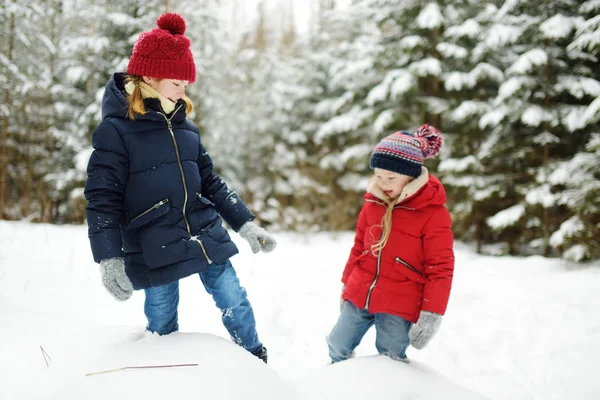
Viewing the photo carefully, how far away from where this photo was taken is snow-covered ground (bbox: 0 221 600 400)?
1679 millimetres

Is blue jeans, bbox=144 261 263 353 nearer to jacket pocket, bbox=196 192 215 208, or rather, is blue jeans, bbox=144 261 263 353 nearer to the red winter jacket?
jacket pocket, bbox=196 192 215 208

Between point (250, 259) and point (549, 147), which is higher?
point (549, 147)

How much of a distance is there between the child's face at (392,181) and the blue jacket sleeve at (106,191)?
1.56 m

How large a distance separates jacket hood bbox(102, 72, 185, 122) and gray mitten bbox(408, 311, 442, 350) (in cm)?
199

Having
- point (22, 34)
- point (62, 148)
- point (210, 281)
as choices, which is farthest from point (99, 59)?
point (210, 281)

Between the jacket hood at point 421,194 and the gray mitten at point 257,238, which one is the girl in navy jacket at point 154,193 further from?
the jacket hood at point 421,194

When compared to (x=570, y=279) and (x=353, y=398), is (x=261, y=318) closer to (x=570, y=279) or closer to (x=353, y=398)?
(x=353, y=398)

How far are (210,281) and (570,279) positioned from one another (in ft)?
17.5

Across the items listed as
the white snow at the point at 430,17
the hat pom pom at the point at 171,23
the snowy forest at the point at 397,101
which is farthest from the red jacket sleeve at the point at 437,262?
the white snow at the point at 430,17

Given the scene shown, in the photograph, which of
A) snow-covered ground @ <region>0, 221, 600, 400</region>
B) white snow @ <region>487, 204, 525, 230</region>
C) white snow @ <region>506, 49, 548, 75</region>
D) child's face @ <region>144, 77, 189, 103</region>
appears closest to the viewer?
snow-covered ground @ <region>0, 221, 600, 400</region>

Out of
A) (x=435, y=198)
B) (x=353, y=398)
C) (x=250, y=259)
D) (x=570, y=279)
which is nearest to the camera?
(x=353, y=398)

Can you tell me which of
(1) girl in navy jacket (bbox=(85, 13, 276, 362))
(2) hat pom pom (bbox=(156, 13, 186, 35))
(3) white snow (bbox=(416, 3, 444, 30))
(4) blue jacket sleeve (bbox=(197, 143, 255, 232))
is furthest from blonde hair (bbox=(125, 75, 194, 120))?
(3) white snow (bbox=(416, 3, 444, 30))

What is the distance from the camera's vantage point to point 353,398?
186cm

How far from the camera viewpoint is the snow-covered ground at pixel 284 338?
1679 millimetres
